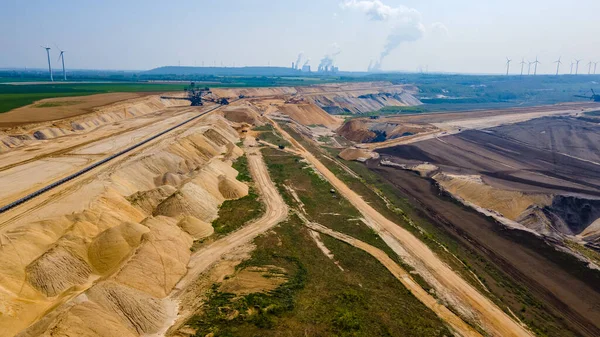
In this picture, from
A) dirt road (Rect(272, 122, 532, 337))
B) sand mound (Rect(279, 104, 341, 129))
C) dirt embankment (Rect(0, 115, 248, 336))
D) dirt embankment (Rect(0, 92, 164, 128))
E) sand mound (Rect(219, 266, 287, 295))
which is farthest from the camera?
sand mound (Rect(279, 104, 341, 129))

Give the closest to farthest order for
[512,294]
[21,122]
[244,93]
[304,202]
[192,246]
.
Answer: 1. [512,294]
2. [192,246]
3. [304,202]
4. [21,122]
5. [244,93]

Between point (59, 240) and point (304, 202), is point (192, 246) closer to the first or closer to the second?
point (59, 240)

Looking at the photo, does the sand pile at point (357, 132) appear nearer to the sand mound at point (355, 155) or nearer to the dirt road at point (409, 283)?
the sand mound at point (355, 155)

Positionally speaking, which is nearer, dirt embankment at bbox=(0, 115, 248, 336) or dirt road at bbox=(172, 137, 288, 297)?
dirt embankment at bbox=(0, 115, 248, 336)

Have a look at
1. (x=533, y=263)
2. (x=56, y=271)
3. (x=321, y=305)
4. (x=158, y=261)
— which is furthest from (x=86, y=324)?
(x=533, y=263)

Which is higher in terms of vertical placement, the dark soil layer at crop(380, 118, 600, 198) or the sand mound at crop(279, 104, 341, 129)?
the sand mound at crop(279, 104, 341, 129)

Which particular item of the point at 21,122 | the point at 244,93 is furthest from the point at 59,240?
the point at 244,93

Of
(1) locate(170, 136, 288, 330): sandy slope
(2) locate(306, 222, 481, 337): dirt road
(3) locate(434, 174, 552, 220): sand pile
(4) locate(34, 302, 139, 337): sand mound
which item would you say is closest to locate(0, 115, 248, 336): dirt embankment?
Result: (4) locate(34, 302, 139, 337): sand mound

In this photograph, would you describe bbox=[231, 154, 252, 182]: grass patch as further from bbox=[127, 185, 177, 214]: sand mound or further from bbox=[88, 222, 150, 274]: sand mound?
bbox=[88, 222, 150, 274]: sand mound
